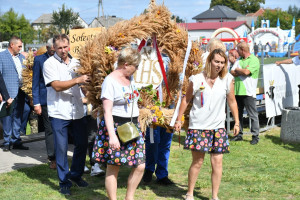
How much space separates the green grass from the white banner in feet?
8.39

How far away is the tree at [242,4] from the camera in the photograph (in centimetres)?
13375

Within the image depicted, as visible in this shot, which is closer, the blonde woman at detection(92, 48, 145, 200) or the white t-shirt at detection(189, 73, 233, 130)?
the blonde woman at detection(92, 48, 145, 200)

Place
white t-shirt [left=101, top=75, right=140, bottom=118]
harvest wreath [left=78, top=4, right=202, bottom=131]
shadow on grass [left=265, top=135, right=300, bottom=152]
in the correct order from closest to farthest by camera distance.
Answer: white t-shirt [left=101, top=75, right=140, bottom=118] < harvest wreath [left=78, top=4, right=202, bottom=131] < shadow on grass [left=265, top=135, right=300, bottom=152]

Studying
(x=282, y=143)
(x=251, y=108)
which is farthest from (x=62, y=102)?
(x=282, y=143)

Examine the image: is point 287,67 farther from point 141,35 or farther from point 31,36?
point 31,36

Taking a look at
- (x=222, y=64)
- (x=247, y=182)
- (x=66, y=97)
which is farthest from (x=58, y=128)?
(x=247, y=182)

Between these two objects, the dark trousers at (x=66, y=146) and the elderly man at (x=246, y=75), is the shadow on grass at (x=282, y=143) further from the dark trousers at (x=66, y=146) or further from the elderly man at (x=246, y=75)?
the dark trousers at (x=66, y=146)

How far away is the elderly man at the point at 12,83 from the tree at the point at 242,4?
13110 centimetres

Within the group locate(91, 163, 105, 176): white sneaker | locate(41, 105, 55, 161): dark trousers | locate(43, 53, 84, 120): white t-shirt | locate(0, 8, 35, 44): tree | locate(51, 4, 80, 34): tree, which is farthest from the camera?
locate(0, 8, 35, 44): tree

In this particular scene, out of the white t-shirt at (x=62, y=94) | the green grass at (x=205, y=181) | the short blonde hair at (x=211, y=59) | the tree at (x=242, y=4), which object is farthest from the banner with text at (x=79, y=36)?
the tree at (x=242, y=4)

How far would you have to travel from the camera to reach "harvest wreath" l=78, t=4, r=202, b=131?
16.1 ft

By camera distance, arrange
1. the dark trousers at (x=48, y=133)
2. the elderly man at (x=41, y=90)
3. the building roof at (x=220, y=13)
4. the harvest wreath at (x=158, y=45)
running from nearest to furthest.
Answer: the harvest wreath at (x=158, y=45)
the elderly man at (x=41, y=90)
the dark trousers at (x=48, y=133)
the building roof at (x=220, y=13)

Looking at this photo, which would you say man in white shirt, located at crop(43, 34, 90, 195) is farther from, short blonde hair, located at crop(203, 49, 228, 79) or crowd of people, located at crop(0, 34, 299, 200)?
short blonde hair, located at crop(203, 49, 228, 79)

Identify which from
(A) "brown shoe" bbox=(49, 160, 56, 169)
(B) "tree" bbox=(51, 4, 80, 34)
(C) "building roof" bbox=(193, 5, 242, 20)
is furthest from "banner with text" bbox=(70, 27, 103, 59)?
(C) "building roof" bbox=(193, 5, 242, 20)
